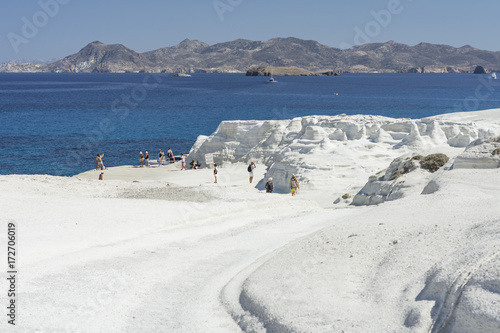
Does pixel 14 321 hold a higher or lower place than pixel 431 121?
lower

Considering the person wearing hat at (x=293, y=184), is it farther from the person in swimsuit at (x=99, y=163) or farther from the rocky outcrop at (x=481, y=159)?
the person in swimsuit at (x=99, y=163)

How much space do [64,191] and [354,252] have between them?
15630mm

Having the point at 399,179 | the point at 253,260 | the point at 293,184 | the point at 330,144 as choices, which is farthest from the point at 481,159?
the point at 330,144

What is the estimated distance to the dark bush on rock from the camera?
2167 centimetres

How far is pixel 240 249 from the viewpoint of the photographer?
14891 millimetres

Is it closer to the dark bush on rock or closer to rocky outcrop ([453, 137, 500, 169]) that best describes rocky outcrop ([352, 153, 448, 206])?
the dark bush on rock

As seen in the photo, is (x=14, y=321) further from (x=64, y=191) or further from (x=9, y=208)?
(x=64, y=191)

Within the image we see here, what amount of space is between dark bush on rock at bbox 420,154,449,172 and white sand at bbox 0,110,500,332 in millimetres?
1778

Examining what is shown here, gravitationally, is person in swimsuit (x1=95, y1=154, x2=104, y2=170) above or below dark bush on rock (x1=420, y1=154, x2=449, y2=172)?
below

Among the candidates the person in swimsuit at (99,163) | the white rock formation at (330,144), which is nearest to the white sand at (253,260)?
the white rock formation at (330,144)

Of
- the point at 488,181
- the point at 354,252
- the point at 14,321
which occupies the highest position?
the point at 488,181

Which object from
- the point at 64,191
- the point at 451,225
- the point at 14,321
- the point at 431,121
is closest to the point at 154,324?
the point at 14,321

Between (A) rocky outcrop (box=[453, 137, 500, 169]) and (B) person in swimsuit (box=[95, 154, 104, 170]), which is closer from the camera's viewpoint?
(A) rocky outcrop (box=[453, 137, 500, 169])

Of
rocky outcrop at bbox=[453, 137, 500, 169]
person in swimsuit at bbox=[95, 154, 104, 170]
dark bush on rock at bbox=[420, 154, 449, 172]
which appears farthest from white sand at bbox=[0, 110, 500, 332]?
person in swimsuit at bbox=[95, 154, 104, 170]
